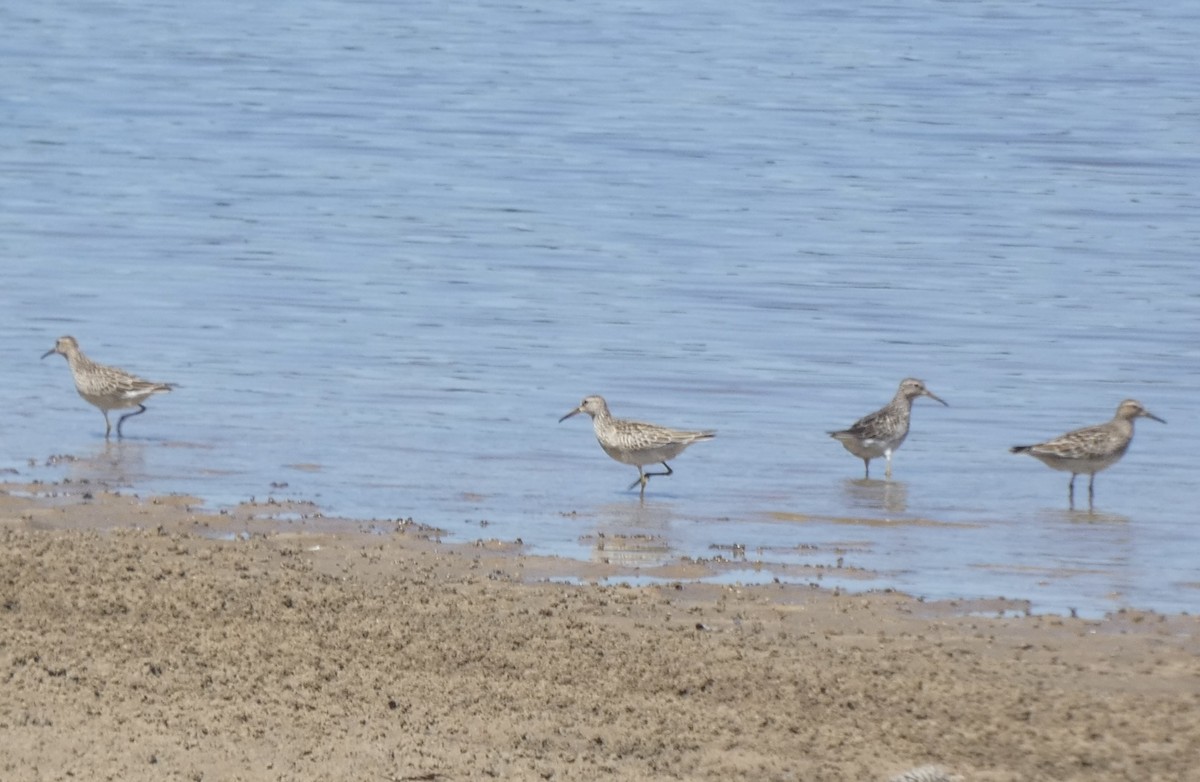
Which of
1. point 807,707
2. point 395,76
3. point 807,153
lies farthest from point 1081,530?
point 395,76

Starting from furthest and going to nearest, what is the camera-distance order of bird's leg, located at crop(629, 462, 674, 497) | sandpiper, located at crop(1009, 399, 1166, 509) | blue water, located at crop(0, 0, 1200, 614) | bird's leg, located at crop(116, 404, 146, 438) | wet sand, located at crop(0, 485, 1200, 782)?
bird's leg, located at crop(116, 404, 146, 438), sandpiper, located at crop(1009, 399, 1166, 509), bird's leg, located at crop(629, 462, 674, 497), blue water, located at crop(0, 0, 1200, 614), wet sand, located at crop(0, 485, 1200, 782)

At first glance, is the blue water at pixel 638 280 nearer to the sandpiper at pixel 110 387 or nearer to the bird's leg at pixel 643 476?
the bird's leg at pixel 643 476

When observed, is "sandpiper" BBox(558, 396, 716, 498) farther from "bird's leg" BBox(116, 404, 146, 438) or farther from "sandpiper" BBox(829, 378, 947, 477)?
"bird's leg" BBox(116, 404, 146, 438)

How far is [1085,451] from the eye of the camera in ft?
49.0

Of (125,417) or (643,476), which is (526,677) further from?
(125,417)

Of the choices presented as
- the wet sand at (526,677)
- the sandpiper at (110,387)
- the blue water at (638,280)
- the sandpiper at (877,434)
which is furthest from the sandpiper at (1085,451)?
the sandpiper at (110,387)

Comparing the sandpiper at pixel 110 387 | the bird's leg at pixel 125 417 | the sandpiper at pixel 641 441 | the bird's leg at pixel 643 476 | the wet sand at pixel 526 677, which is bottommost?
the wet sand at pixel 526 677

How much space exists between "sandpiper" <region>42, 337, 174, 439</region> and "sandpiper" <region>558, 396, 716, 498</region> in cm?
331

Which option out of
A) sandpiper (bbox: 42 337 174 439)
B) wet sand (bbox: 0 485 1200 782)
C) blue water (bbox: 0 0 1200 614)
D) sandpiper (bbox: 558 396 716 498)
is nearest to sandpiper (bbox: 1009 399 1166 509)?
blue water (bbox: 0 0 1200 614)

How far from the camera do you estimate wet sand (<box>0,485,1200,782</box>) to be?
8.38 meters

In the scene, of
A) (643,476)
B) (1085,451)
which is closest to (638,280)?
(643,476)

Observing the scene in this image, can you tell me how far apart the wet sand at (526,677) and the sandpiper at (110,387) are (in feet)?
14.6

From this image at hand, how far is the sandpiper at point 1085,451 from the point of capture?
1493 centimetres

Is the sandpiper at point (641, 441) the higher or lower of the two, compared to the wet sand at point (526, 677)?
higher
